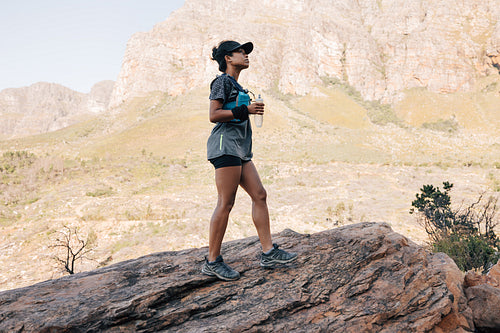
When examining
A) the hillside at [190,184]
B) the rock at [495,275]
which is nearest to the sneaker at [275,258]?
the rock at [495,275]

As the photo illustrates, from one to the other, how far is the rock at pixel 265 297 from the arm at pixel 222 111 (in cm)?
170

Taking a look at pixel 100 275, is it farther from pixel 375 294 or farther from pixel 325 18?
pixel 325 18

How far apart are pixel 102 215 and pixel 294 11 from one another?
3638 inches

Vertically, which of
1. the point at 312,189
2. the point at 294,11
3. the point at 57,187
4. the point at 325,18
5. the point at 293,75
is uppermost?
the point at 294,11

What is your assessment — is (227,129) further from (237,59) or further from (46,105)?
(46,105)

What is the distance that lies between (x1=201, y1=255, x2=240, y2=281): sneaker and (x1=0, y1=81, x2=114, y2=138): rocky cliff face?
138m

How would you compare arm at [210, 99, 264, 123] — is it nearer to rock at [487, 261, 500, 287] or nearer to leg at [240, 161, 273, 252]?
leg at [240, 161, 273, 252]

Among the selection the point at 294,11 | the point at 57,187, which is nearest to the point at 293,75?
the point at 294,11

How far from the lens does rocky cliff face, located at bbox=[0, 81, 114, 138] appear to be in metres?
124

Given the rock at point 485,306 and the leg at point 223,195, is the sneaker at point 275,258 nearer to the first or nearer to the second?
the leg at point 223,195

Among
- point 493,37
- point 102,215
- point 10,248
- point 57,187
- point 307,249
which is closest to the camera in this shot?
point 307,249

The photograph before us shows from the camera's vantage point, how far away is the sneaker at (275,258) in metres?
3.43

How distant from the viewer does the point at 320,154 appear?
32.2m

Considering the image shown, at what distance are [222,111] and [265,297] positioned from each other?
1.91 metres
